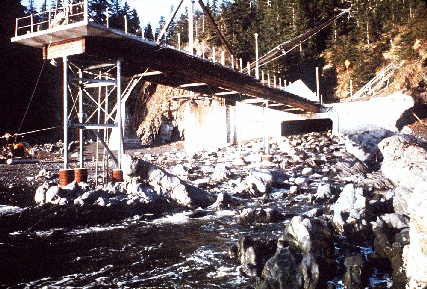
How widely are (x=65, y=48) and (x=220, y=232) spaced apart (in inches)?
300

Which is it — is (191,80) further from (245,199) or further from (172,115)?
(172,115)

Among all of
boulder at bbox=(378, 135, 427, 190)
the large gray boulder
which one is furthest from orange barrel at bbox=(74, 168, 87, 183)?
boulder at bbox=(378, 135, 427, 190)

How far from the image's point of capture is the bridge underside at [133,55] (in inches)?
376

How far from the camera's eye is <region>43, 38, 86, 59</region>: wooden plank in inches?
379

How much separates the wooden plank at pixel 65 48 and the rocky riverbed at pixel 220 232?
4003 millimetres

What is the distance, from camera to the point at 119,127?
10.8 m

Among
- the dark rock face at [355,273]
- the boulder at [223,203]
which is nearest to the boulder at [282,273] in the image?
the dark rock face at [355,273]

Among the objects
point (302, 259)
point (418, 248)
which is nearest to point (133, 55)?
point (302, 259)

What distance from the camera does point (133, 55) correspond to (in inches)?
432

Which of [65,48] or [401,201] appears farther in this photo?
[65,48]

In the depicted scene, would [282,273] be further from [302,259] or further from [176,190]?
[176,190]

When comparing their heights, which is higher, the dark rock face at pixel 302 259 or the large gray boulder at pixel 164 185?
the large gray boulder at pixel 164 185

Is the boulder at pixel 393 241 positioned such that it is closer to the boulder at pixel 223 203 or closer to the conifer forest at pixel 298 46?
the boulder at pixel 223 203

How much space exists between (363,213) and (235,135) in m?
21.8
